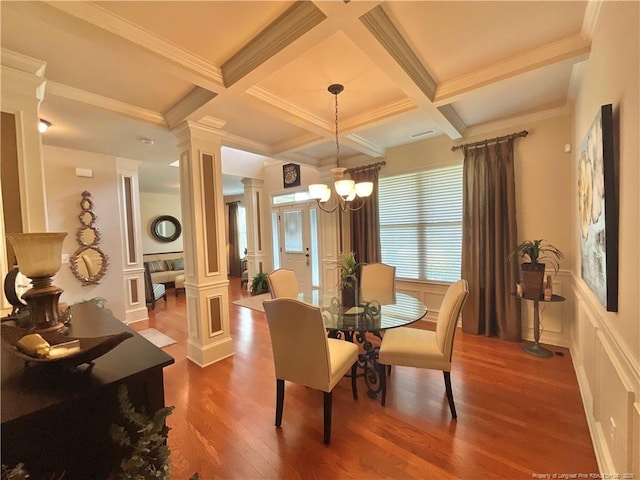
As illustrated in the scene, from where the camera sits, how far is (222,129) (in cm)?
316

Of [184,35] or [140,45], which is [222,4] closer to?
[184,35]

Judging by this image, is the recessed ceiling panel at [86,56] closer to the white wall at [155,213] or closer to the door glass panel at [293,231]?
the door glass panel at [293,231]

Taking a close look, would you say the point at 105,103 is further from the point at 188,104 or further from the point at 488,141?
the point at 488,141

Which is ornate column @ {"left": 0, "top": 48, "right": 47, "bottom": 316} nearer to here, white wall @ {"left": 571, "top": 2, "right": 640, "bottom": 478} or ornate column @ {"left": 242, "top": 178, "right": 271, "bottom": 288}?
white wall @ {"left": 571, "top": 2, "right": 640, "bottom": 478}

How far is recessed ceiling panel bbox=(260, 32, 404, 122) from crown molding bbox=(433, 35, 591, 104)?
0.44 m

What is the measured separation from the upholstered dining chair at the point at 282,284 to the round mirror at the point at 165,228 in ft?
19.5

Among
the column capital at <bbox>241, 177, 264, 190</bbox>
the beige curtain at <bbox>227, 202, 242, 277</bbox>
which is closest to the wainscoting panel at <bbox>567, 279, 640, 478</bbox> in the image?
the column capital at <bbox>241, 177, 264, 190</bbox>

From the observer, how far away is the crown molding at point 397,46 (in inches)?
63.4

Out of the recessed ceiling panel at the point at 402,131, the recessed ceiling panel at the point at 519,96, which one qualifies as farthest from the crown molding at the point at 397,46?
the recessed ceiling panel at the point at 402,131

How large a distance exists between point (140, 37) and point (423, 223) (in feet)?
12.2

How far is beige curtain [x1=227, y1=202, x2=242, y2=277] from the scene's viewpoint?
902cm

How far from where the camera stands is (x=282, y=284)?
317cm

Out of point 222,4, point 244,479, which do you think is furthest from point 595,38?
point 244,479

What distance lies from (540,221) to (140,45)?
4040 millimetres
